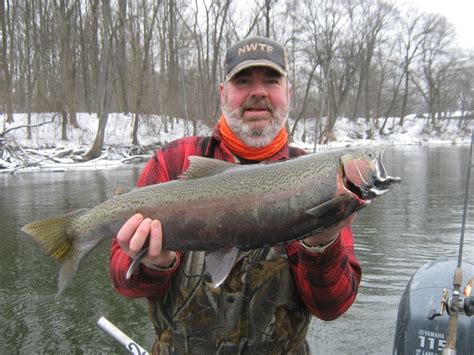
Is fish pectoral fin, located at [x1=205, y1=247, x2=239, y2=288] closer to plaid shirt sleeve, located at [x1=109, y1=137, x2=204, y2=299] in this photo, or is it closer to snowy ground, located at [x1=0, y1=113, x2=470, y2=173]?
plaid shirt sleeve, located at [x1=109, y1=137, x2=204, y2=299]

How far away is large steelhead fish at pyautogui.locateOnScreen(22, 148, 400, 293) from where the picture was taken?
194 cm

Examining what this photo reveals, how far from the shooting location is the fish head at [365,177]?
6.32 feet

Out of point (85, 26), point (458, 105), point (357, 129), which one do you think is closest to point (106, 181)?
point (85, 26)

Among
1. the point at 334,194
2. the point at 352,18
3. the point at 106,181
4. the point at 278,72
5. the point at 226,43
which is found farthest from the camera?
the point at 352,18

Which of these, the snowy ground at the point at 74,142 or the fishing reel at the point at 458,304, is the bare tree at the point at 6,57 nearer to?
the snowy ground at the point at 74,142

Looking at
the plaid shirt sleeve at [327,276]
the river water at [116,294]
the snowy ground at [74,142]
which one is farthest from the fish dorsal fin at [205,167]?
the snowy ground at [74,142]

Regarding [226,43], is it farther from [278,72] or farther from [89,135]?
[278,72]

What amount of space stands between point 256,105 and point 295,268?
912 mm

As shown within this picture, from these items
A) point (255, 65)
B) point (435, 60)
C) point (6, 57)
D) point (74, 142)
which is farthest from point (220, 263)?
point (435, 60)

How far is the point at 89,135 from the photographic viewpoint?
29.4 metres

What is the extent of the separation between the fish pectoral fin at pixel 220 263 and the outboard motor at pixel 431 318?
6.55ft

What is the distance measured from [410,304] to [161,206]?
2.44 meters

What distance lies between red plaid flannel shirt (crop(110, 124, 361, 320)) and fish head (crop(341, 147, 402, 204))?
32 cm

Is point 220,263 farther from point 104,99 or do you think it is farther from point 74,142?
point 74,142
